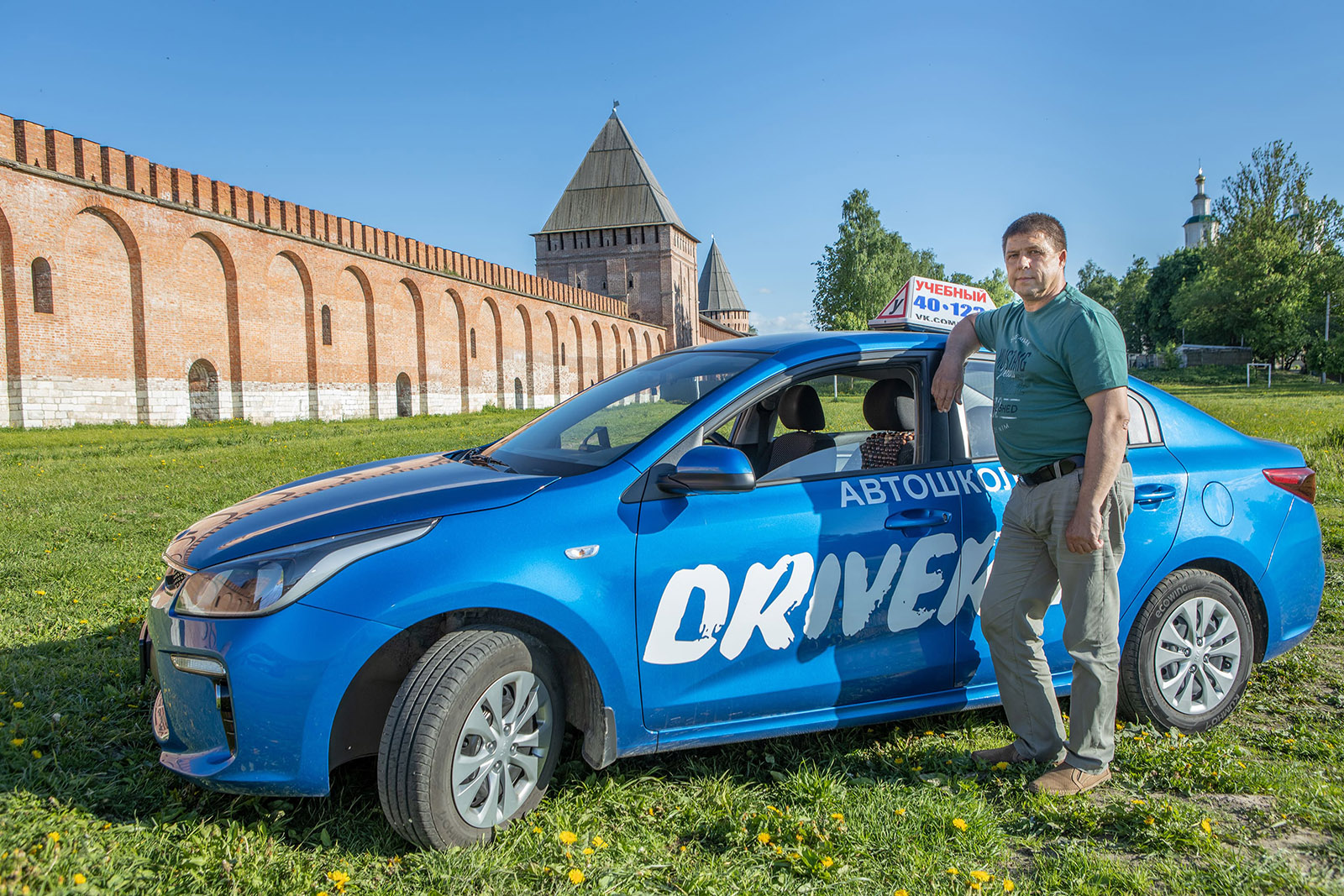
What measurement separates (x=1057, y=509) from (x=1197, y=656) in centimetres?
122

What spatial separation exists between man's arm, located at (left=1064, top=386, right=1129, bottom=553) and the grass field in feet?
3.13

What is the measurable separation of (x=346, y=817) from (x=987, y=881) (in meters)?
2.07

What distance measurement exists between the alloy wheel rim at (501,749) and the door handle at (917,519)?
4.66 feet

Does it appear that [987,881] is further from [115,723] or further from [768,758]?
[115,723]

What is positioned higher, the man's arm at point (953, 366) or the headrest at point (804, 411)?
the man's arm at point (953, 366)

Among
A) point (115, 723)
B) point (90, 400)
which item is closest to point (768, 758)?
point (115, 723)

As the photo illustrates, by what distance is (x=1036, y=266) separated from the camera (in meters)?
3.23

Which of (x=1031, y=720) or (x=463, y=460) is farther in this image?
(x=463, y=460)

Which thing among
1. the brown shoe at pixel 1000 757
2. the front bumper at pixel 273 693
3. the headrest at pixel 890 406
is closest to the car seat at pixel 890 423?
the headrest at pixel 890 406

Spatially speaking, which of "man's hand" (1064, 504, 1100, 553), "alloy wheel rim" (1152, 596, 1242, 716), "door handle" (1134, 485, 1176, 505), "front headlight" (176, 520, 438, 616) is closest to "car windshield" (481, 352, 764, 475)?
"front headlight" (176, 520, 438, 616)

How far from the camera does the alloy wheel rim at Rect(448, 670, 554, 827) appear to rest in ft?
8.76

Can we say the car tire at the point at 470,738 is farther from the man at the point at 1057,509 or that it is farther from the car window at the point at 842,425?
the man at the point at 1057,509

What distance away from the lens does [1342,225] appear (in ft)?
221

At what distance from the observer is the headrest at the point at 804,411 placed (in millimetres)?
4168
